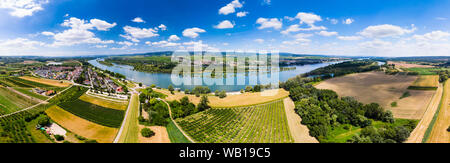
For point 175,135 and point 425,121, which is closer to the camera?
point 175,135

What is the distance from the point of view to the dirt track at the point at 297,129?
21641 millimetres

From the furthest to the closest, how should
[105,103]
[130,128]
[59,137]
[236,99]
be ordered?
[236,99] → [105,103] → [130,128] → [59,137]

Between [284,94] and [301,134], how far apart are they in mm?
21986

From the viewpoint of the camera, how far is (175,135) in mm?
22250

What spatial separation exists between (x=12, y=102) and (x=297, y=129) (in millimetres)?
54708

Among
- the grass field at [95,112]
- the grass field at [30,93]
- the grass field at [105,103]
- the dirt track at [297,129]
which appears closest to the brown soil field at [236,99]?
the dirt track at [297,129]

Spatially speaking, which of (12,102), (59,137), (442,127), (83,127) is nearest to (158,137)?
(59,137)

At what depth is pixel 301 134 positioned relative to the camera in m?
22.9

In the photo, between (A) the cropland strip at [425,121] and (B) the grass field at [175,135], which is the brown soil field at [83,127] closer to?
(B) the grass field at [175,135]

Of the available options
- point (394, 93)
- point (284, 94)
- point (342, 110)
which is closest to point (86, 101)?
point (284, 94)

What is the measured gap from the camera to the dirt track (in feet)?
71.0

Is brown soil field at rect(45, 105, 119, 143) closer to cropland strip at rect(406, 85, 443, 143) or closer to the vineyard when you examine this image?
the vineyard

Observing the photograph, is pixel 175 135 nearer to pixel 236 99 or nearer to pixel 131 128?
pixel 131 128
